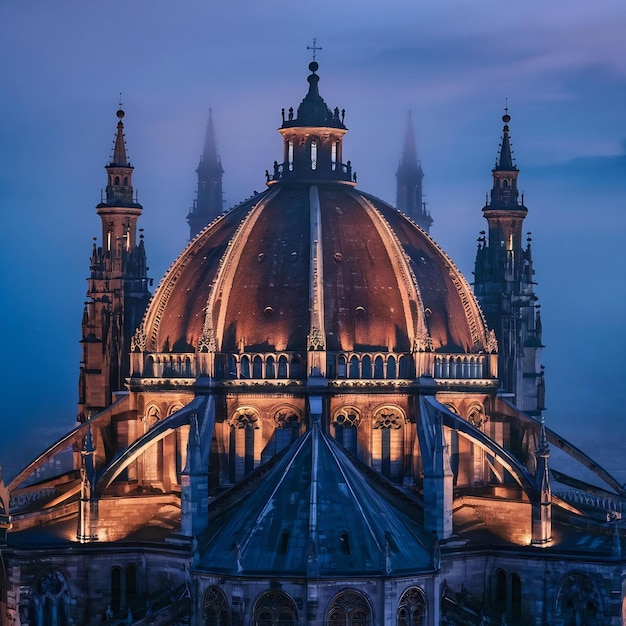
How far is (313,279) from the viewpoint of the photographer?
400 feet

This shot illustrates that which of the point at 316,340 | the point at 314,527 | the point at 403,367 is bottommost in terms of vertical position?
the point at 314,527

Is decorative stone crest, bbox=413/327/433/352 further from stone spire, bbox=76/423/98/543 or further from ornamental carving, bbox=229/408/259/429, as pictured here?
stone spire, bbox=76/423/98/543

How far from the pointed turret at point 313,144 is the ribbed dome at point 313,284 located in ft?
3.30

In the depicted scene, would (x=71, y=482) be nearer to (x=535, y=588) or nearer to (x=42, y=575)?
(x=42, y=575)

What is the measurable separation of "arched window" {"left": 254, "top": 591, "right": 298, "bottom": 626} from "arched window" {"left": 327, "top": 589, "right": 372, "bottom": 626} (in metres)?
1.72

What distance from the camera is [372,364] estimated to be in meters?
121

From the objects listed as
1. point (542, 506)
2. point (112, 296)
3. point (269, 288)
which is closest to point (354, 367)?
point (269, 288)

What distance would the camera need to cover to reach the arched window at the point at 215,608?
358 ft

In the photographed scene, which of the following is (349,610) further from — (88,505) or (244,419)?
(88,505)

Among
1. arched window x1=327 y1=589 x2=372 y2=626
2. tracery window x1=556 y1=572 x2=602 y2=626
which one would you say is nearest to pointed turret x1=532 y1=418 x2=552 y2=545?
tracery window x1=556 y1=572 x2=602 y2=626

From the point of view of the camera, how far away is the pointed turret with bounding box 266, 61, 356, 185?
424ft

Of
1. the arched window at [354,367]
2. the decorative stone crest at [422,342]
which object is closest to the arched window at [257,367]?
the arched window at [354,367]

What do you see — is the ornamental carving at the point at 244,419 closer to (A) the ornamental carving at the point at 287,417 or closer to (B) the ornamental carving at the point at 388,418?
(A) the ornamental carving at the point at 287,417

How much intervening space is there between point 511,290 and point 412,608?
3787 cm
